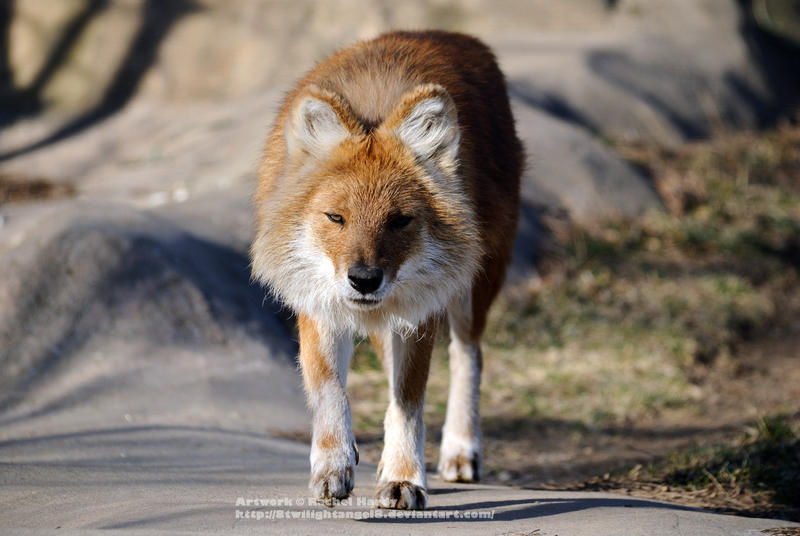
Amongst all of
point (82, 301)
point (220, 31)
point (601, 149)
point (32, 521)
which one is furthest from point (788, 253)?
point (220, 31)

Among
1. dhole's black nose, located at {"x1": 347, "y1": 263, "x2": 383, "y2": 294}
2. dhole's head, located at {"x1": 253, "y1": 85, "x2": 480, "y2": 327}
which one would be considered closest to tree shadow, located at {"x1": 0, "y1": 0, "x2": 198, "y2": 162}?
dhole's head, located at {"x1": 253, "y1": 85, "x2": 480, "y2": 327}

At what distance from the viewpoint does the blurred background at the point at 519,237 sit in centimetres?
571

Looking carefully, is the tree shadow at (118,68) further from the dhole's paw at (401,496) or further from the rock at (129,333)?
the dhole's paw at (401,496)

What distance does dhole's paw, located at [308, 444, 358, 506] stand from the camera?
11.8 feet

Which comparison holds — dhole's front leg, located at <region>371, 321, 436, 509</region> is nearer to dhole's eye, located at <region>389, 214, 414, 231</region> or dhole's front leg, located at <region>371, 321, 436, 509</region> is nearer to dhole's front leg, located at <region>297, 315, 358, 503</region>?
dhole's front leg, located at <region>297, 315, 358, 503</region>

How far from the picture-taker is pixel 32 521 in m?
3.28

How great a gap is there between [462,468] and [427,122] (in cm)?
194

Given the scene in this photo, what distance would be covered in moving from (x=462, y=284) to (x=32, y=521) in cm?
199

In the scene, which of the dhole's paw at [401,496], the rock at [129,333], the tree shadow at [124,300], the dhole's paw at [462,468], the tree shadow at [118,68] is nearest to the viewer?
the dhole's paw at [401,496]

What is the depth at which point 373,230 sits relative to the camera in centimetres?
369

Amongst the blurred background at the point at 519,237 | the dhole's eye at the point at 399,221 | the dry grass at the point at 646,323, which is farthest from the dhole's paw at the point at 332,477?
the dry grass at the point at 646,323

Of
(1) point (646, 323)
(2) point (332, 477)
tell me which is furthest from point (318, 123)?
Answer: (1) point (646, 323)

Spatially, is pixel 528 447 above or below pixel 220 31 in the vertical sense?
below

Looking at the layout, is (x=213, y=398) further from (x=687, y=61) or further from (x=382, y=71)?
(x=687, y=61)
